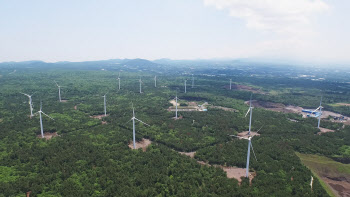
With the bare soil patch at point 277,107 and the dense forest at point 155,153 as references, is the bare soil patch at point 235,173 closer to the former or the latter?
the dense forest at point 155,153

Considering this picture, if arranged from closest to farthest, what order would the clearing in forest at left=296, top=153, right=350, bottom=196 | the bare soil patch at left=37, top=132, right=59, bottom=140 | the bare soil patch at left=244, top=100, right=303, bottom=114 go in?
the clearing in forest at left=296, top=153, right=350, bottom=196 < the bare soil patch at left=37, top=132, right=59, bottom=140 < the bare soil patch at left=244, top=100, right=303, bottom=114

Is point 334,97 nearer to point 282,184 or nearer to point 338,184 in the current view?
point 338,184

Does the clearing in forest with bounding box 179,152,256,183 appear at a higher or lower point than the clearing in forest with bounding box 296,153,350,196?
higher

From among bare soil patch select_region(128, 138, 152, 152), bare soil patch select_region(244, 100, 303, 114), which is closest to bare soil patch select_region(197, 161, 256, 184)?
bare soil patch select_region(128, 138, 152, 152)

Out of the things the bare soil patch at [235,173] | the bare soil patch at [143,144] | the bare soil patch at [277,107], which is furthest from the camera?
the bare soil patch at [277,107]

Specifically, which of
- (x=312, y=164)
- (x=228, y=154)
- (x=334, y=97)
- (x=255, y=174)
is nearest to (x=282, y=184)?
(x=255, y=174)

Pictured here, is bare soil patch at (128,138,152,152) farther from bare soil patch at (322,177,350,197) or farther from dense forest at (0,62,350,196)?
bare soil patch at (322,177,350,197)

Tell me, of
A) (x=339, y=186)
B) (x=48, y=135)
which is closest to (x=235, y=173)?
(x=339, y=186)

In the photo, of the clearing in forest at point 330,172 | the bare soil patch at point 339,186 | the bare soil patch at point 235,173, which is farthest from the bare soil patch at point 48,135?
the bare soil patch at point 339,186
